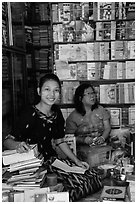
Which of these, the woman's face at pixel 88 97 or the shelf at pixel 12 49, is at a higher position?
the shelf at pixel 12 49

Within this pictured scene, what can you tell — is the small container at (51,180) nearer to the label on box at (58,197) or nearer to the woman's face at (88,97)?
the label on box at (58,197)

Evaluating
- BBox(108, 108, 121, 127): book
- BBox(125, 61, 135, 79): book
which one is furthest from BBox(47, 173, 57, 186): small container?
BBox(125, 61, 135, 79): book

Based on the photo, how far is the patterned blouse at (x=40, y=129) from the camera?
93.7 inches

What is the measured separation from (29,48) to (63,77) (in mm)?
1044

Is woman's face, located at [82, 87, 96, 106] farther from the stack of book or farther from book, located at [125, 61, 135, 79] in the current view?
the stack of book

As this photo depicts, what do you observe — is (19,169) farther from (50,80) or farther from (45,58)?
(45,58)

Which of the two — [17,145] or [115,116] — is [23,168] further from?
[115,116]

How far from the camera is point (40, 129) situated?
8.05 ft

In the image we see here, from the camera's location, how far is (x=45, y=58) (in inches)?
195

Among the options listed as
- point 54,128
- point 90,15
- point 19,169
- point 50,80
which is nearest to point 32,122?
point 54,128

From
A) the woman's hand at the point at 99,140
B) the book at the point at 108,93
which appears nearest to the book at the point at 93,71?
the book at the point at 108,93

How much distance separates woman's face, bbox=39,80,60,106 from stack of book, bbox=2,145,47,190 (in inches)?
22.9

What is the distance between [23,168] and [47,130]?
66 cm

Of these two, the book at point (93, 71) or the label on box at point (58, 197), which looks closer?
the label on box at point (58, 197)
